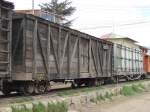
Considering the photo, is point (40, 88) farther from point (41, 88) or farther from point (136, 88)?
point (136, 88)

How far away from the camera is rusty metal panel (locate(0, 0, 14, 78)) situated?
522 inches

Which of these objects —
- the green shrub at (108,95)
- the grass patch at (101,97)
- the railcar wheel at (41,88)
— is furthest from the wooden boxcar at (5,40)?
the green shrub at (108,95)

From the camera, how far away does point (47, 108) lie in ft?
41.0

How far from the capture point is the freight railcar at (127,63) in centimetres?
2903

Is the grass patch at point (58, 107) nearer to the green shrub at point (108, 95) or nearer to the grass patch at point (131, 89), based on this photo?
the green shrub at point (108, 95)

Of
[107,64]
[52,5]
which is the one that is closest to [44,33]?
[107,64]

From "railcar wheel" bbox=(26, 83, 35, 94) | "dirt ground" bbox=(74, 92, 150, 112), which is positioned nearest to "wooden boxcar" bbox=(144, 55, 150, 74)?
"dirt ground" bbox=(74, 92, 150, 112)

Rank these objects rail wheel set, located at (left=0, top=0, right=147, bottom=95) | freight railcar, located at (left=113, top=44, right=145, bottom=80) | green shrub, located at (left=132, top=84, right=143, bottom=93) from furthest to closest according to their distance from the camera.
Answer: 1. freight railcar, located at (left=113, top=44, right=145, bottom=80)
2. green shrub, located at (left=132, top=84, right=143, bottom=93)
3. rail wheel set, located at (left=0, top=0, right=147, bottom=95)

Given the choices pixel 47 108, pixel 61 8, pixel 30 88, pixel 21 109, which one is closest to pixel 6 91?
pixel 30 88

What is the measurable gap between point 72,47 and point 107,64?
6.76 metres

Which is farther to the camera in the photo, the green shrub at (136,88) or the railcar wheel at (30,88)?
the green shrub at (136,88)

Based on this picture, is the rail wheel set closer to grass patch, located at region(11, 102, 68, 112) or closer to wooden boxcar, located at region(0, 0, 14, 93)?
A: wooden boxcar, located at region(0, 0, 14, 93)

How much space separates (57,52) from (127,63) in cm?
1611

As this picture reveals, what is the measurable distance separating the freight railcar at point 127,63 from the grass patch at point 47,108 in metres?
14.5
